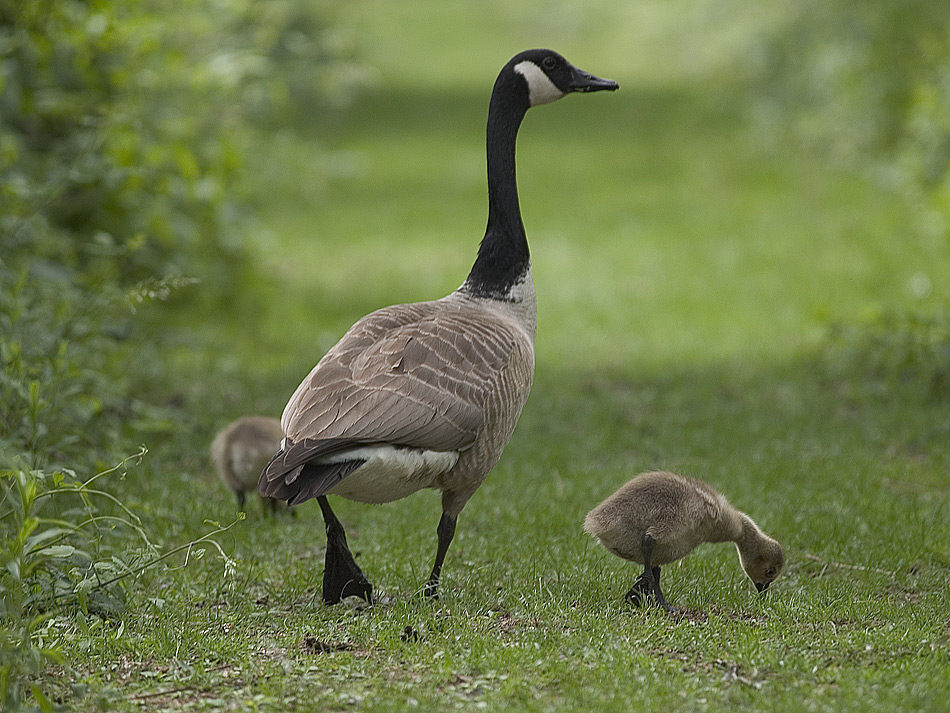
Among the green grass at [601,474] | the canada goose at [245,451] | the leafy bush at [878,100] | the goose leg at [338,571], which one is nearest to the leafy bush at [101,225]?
the green grass at [601,474]

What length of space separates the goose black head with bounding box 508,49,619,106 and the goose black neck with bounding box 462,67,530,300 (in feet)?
0.15

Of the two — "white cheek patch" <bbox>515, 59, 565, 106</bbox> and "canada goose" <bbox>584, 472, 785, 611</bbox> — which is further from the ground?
"white cheek patch" <bbox>515, 59, 565, 106</bbox>

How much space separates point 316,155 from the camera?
42.3 feet

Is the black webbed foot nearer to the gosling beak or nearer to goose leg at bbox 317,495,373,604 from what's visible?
goose leg at bbox 317,495,373,604

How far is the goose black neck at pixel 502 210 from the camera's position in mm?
5953

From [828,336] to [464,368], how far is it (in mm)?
5482

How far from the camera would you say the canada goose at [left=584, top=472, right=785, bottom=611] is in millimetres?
5078

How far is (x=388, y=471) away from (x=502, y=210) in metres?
1.96

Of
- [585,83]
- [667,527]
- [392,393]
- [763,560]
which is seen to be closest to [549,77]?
Answer: [585,83]

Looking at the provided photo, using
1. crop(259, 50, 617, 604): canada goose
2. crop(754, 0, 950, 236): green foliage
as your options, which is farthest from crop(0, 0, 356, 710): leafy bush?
crop(754, 0, 950, 236): green foliage

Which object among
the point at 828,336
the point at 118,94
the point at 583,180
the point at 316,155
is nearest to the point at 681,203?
the point at 583,180

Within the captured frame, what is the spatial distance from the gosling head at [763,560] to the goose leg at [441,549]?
146 cm

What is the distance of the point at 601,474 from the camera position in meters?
7.58

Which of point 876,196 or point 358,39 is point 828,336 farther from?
point 358,39
